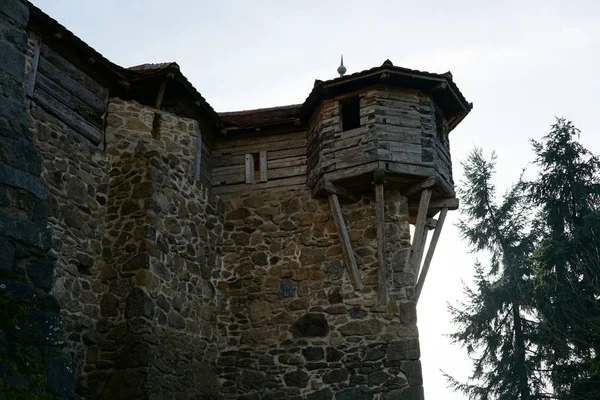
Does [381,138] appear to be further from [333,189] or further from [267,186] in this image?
[267,186]

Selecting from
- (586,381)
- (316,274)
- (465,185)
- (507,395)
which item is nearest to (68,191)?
(316,274)

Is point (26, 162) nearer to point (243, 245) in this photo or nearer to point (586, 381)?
point (243, 245)

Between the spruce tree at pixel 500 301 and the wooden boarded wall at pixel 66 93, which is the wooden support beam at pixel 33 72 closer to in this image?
the wooden boarded wall at pixel 66 93

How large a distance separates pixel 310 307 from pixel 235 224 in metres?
2.16

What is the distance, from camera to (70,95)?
33.6 feet

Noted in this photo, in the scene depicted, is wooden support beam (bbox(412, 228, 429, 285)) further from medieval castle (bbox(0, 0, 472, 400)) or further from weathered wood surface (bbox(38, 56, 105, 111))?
weathered wood surface (bbox(38, 56, 105, 111))

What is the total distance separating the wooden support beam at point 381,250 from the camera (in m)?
11.0

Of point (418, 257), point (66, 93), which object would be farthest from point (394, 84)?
point (66, 93)

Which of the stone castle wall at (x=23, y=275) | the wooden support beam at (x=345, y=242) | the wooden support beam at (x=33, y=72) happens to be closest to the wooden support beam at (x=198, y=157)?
the wooden support beam at (x=345, y=242)

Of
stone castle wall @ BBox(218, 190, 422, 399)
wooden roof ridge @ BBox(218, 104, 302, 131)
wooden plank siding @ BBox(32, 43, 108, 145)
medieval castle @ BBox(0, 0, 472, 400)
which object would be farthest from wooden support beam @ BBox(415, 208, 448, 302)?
wooden plank siding @ BBox(32, 43, 108, 145)

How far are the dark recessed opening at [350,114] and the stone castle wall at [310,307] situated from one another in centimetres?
177

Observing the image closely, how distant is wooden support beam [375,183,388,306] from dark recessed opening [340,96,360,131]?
191cm

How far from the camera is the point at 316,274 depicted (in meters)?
11.6

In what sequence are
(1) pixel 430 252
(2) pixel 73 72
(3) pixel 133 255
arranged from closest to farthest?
(3) pixel 133 255 → (2) pixel 73 72 → (1) pixel 430 252
